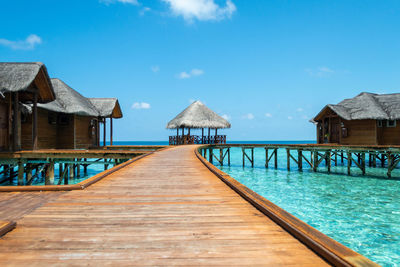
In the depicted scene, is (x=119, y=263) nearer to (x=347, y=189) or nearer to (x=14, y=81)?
(x=14, y=81)

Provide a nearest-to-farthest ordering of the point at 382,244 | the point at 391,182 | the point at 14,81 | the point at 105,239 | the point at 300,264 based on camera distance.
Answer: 1. the point at 300,264
2. the point at 105,239
3. the point at 382,244
4. the point at 14,81
5. the point at 391,182

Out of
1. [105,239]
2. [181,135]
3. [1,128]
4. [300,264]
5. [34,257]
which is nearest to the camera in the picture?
[300,264]

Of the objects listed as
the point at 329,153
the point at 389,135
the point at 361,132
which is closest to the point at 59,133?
the point at 329,153

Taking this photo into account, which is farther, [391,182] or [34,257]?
[391,182]

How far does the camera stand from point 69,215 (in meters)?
3.03

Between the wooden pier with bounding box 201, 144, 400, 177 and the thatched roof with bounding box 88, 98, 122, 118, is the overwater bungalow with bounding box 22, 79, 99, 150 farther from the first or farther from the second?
the wooden pier with bounding box 201, 144, 400, 177

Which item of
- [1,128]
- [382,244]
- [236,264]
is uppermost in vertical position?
[1,128]

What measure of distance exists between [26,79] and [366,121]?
2658cm

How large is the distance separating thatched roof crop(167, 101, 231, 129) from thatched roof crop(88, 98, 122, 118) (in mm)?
6569

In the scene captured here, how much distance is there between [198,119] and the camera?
2770cm

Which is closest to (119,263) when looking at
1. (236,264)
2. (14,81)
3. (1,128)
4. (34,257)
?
(34,257)

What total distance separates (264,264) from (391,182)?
1795 centimetres

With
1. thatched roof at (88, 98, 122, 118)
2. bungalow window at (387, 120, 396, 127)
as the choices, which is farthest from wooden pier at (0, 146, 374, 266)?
bungalow window at (387, 120, 396, 127)

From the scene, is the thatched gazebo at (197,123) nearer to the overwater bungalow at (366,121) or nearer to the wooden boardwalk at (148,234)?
the overwater bungalow at (366,121)
